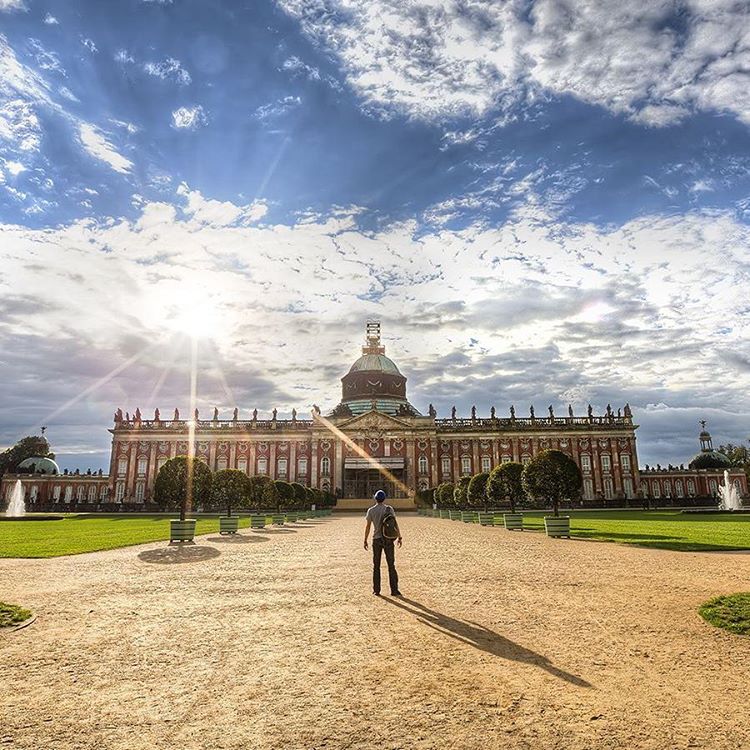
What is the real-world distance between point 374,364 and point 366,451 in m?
18.9

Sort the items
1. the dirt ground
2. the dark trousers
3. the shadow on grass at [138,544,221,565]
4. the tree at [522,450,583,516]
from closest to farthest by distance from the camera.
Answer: the dirt ground, the dark trousers, the shadow on grass at [138,544,221,565], the tree at [522,450,583,516]

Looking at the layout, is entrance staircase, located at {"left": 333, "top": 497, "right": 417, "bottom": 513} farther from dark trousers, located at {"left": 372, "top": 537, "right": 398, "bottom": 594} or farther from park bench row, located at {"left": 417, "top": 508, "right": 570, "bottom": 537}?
dark trousers, located at {"left": 372, "top": 537, "right": 398, "bottom": 594}

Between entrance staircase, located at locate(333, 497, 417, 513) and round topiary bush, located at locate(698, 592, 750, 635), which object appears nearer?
round topiary bush, located at locate(698, 592, 750, 635)

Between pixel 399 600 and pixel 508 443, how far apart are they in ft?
255

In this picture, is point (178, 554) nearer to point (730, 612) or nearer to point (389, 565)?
point (389, 565)

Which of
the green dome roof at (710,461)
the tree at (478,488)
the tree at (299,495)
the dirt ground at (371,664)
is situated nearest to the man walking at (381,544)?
the dirt ground at (371,664)

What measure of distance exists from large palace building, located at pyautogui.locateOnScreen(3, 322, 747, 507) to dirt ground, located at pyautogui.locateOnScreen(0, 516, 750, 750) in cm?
7169

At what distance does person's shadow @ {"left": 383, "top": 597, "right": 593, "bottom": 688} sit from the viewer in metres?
6.03

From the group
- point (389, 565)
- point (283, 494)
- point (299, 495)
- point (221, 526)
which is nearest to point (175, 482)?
point (221, 526)

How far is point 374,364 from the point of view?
9806cm

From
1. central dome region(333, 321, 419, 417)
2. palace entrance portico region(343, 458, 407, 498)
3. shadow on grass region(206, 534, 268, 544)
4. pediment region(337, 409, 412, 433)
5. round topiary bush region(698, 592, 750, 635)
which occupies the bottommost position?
shadow on grass region(206, 534, 268, 544)

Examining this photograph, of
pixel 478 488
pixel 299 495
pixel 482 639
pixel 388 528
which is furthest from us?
pixel 299 495

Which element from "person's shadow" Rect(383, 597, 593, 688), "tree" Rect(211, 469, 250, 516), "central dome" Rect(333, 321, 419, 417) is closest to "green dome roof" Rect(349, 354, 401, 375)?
"central dome" Rect(333, 321, 419, 417)

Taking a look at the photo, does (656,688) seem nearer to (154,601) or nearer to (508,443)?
(154,601)
